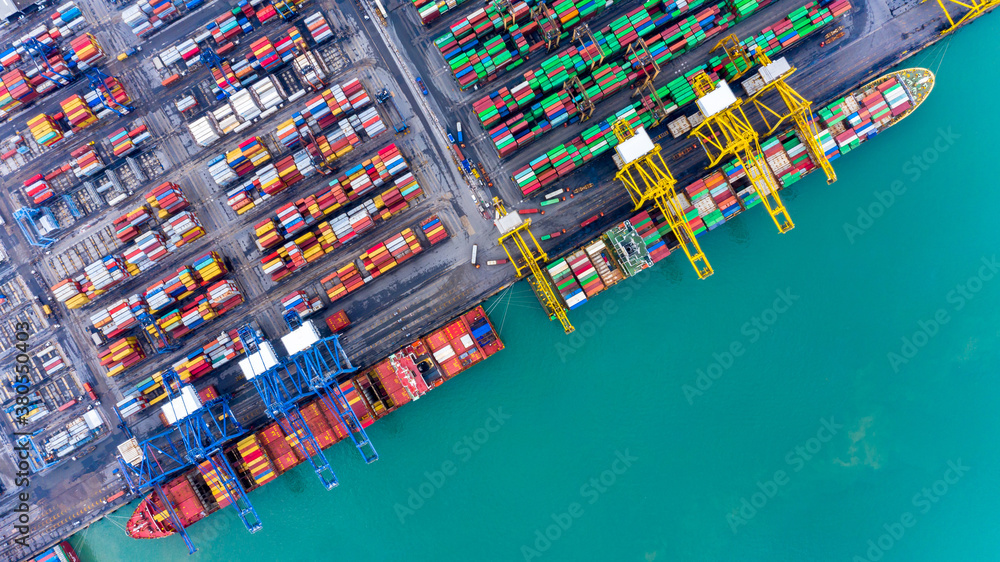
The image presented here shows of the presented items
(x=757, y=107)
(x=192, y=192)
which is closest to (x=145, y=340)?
(x=192, y=192)

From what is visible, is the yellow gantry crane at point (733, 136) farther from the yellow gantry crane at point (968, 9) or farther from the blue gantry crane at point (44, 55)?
the blue gantry crane at point (44, 55)

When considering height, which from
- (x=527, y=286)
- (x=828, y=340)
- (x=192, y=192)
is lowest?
(x=828, y=340)

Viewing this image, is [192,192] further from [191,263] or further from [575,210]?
[575,210]

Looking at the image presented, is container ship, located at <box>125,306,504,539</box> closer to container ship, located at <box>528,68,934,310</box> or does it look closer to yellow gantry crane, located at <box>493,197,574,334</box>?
yellow gantry crane, located at <box>493,197,574,334</box>

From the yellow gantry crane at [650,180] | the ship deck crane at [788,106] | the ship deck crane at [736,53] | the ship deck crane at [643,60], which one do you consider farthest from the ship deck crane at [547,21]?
the ship deck crane at [788,106]

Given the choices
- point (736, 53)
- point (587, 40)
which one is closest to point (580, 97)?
point (587, 40)

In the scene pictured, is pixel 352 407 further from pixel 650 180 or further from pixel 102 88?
pixel 102 88

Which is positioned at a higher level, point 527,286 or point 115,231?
point 115,231
